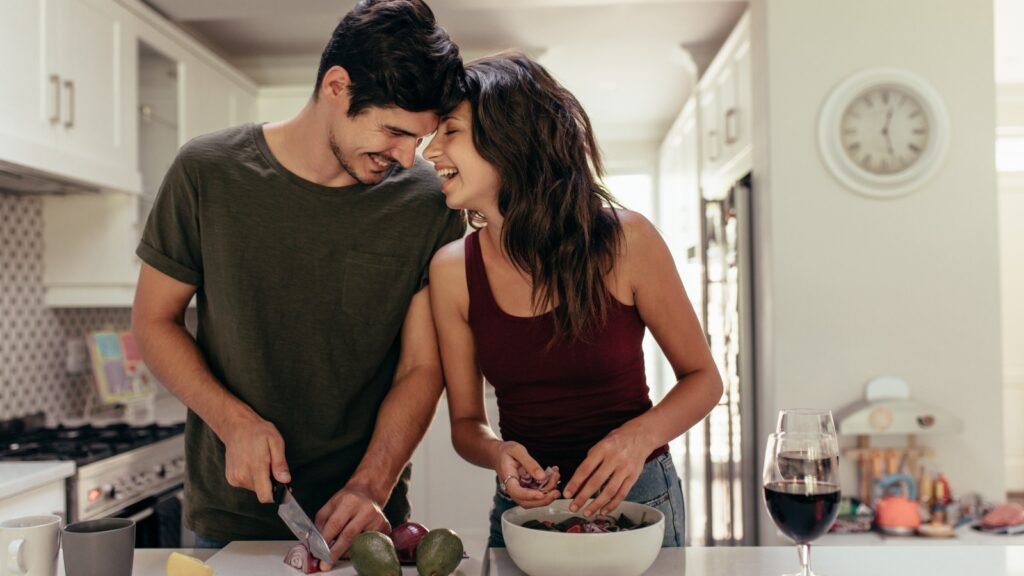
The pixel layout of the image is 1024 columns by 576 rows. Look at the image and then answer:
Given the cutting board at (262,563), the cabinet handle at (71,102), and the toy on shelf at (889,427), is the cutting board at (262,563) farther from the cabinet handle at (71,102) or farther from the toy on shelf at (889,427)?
the toy on shelf at (889,427)

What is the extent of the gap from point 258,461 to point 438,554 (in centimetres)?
39

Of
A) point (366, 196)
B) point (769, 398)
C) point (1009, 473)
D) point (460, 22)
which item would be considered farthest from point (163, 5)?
point (1009, 473)

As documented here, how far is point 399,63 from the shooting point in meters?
1.43

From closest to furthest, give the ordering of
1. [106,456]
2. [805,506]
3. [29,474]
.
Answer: [805,506]
[29,474]
[106,456]

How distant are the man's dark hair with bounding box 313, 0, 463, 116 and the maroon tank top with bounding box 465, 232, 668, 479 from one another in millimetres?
329

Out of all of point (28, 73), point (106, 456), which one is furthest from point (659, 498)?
point (28, 73)

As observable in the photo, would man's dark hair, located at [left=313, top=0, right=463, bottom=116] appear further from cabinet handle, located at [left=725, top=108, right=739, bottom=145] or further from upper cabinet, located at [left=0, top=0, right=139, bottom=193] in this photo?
cabinet handle, located at [left=725, top=108, right=739, bottom=145]

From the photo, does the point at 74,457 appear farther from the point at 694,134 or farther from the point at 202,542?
the point at 694,134

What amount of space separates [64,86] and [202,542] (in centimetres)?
186

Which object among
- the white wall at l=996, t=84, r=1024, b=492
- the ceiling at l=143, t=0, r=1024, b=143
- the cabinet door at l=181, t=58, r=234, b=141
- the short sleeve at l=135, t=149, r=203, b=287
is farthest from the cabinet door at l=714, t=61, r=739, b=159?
the white wall at l=996, t=84, r=1024, b=492

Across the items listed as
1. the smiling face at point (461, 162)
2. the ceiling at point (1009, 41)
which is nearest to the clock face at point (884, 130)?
the ceiling at point (1009, 41)

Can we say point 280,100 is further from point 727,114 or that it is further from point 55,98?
point 727,114

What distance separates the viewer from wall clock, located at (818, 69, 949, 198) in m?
3.07

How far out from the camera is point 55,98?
9.18 ft
